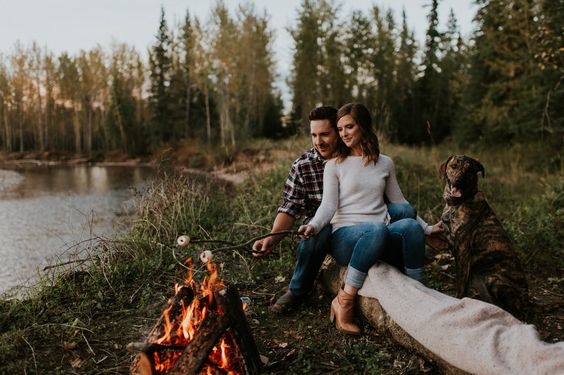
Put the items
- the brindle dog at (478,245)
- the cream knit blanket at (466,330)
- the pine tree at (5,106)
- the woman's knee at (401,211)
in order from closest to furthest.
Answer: the cream knit blanket at (466,330) < the brindle dog at (478,245) < the woman's knee at (401,211) < the pine tree at (5,106)

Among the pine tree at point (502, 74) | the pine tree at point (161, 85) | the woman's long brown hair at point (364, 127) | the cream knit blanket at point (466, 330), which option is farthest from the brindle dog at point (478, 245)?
the pine tree at point (161, 85)

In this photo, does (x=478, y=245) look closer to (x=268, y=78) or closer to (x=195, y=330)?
(x=195, y=330)

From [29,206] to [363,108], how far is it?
10287 mm

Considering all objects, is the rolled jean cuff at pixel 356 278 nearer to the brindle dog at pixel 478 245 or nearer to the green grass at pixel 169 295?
the green grass at pixel 169 295

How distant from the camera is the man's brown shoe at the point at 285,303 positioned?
3578 millimetres

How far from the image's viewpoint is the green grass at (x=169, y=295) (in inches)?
112

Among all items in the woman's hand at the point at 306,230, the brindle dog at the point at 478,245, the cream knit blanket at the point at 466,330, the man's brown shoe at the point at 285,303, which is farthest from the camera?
the man's brown shoe at the point at 285,303

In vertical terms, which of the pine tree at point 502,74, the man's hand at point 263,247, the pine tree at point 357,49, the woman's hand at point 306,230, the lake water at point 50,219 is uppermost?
the pine tree at point 357,49

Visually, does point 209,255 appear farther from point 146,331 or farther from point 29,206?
point 29,206

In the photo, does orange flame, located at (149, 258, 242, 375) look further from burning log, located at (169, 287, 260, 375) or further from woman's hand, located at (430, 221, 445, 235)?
woman's hand, located at (430, 221, 445, 235)

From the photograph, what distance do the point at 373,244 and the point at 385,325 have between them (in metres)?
0.56

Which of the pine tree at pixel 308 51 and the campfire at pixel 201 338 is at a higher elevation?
the pine tree at pixel 308 51

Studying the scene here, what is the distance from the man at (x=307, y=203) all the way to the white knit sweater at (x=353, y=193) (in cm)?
16

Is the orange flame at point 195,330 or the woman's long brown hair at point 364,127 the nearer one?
the orange flame at point 195,330
